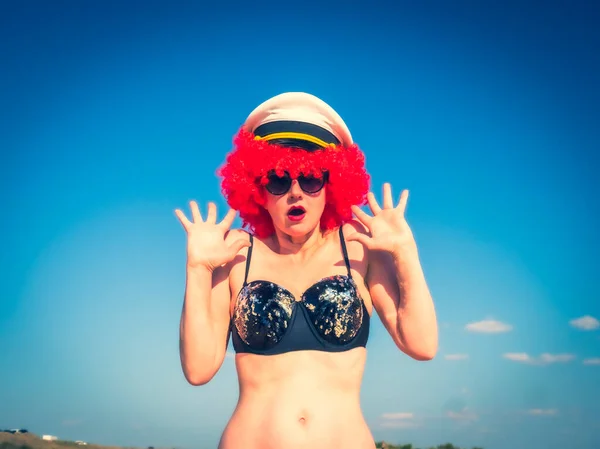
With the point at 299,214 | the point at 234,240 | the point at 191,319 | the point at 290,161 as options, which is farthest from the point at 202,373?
the point at 290,161

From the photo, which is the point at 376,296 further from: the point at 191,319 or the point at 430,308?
the point at 191,319

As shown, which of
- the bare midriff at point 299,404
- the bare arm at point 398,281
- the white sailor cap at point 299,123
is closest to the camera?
the bare midriff at point 299,404

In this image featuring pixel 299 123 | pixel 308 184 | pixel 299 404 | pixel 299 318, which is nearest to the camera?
pixel 299 404

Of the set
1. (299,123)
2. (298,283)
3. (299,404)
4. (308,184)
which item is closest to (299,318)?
(298,283)

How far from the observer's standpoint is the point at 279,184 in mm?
4637

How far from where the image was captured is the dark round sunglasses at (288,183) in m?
4.61

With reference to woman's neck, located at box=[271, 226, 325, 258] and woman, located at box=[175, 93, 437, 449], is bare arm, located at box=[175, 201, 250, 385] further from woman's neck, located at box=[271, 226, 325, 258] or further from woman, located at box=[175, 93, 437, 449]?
woman's neck, located at box=[271, 226, 325, 258]

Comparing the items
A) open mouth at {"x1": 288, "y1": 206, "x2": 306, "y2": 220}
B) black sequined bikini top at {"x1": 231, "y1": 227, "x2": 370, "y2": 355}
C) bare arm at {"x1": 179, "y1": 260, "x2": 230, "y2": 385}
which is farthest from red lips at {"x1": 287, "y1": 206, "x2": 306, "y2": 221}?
bare arm at {"x1": 179, "y1": 260, "x2": 230, "y2": 385}

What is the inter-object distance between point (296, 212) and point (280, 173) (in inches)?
12.5

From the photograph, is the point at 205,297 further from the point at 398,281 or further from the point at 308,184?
the point at 398,281

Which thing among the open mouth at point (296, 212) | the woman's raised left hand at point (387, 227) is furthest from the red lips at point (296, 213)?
the woman's raised left hand at point (387, 227)

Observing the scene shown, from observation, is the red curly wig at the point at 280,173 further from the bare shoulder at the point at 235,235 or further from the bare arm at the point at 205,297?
the bare arm at the point at 205,297

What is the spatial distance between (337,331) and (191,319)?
1.01 metres

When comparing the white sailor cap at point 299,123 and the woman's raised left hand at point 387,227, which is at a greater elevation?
the white sailor cap at point 299,123
